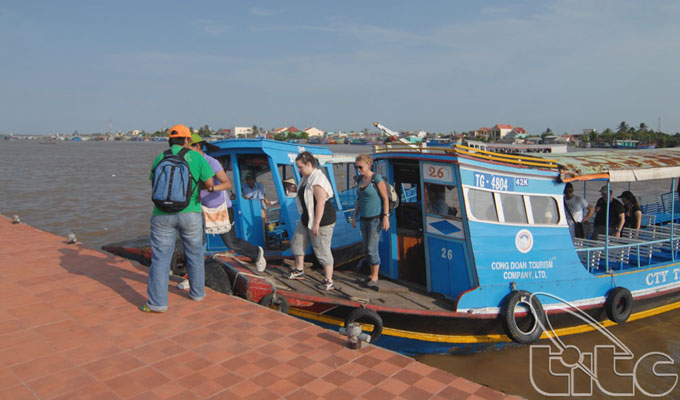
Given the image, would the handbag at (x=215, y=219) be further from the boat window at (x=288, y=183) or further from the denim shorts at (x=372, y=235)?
the denim shorts at (x=372, y=235)

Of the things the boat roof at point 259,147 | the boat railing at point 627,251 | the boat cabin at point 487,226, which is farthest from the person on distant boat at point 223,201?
the boat railing at point 627,251

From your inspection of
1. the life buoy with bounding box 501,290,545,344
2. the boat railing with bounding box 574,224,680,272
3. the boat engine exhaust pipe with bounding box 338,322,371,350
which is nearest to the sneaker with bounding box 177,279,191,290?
the boat engine exhaust pipe with bounding box 338,322,371,350

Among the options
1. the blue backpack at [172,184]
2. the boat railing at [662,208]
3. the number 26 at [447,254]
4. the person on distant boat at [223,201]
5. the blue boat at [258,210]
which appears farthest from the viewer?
the boat railing at [662,208]

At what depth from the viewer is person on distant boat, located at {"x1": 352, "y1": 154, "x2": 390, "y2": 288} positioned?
6.35 m

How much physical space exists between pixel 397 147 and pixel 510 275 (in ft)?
7.91

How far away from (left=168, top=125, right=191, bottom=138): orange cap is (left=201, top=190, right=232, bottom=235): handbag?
1.67 meters

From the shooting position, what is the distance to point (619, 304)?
7.48 m

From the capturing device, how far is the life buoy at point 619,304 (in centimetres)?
730

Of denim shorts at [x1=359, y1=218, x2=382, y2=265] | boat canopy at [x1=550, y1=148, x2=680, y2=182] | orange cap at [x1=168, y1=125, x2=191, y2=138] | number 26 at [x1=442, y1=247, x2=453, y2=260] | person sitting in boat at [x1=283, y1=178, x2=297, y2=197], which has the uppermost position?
orange cap at [x1=168, y1=125, x2=191, y2=138]

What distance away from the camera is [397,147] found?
272 inches

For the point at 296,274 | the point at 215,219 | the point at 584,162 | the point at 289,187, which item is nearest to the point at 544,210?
the point at 584,162

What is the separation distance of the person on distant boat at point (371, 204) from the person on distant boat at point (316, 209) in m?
0.51

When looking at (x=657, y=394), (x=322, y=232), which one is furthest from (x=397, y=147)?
(x=657, y=394)

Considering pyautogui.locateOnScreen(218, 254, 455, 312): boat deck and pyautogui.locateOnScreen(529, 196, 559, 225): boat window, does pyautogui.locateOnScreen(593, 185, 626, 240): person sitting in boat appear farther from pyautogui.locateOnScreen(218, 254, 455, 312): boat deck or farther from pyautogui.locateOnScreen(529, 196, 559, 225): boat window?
pyautogui.locateOnScreen(218, 254, 455, 312): boat deck
